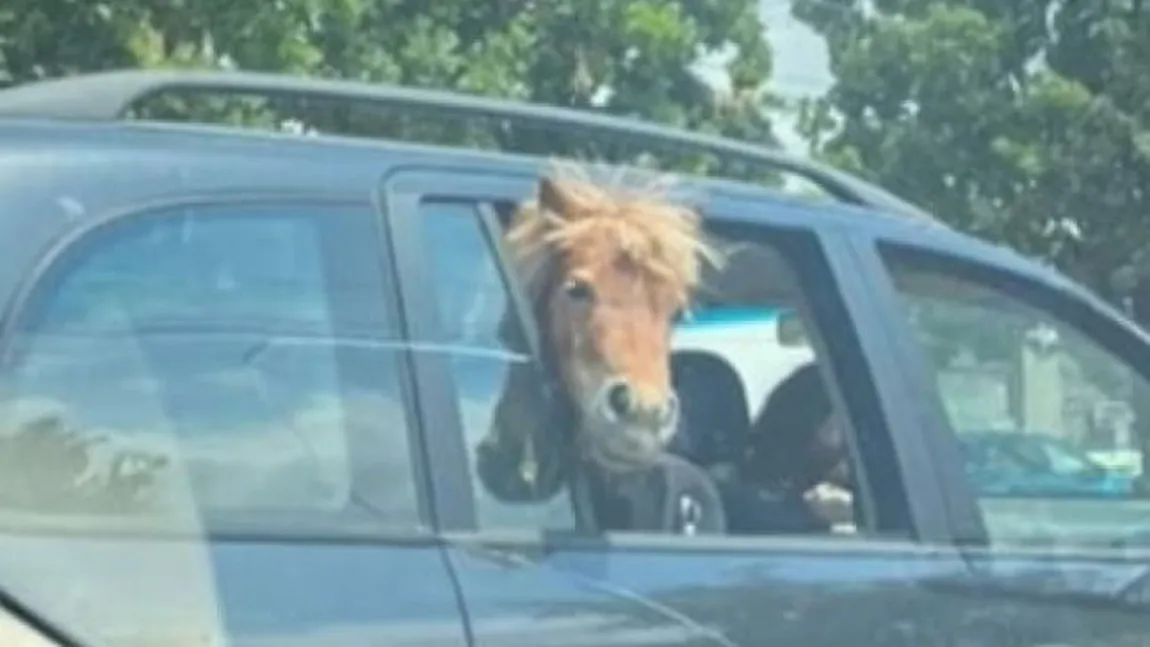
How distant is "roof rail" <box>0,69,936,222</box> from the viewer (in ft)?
11.2

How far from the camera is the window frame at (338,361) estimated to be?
3.05m

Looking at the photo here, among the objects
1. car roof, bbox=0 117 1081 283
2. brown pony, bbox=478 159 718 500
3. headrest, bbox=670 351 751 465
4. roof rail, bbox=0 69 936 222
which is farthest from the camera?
headrest, bbox=670 351 751 465

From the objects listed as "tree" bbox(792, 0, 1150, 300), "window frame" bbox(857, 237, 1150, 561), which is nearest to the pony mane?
"window frame" bbox(857, 237, 1150, 561)

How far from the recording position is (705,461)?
3982 mm

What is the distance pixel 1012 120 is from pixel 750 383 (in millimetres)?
18274

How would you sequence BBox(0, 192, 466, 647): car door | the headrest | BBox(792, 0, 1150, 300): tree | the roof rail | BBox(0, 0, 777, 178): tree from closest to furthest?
BBox(0, 192, 466, 647): car door
the roof rail
the headrest
BBox(0, 0, 777, 178): tree
BBox(792, 0, 1150, 300): tree

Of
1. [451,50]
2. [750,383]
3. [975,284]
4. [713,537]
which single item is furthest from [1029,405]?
[451,50]

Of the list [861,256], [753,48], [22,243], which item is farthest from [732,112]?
[22,243]

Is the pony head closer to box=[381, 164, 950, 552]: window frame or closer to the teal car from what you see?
box=[381, 164, 950, 552]: window frame

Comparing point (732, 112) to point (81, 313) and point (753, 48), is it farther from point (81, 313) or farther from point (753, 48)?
point (81, 313)

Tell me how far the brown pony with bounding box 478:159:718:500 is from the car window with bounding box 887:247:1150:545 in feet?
2.07

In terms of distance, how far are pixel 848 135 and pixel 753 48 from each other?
1.43m

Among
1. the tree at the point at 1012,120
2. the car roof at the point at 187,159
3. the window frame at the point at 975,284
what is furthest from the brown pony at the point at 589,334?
the tree at the point at 1012,120

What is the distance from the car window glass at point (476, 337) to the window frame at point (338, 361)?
93mm
